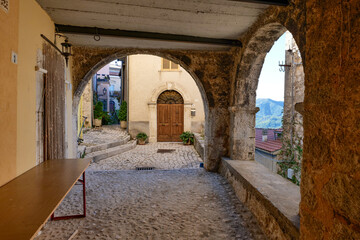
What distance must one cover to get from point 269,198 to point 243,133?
2.10m

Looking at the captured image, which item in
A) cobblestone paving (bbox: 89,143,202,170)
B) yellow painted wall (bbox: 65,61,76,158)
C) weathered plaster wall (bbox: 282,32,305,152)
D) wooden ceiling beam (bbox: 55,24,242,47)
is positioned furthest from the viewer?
→ weathered plaster wall (bbox: 282,32,305,152)

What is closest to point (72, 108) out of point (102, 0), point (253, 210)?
point (102, 0)

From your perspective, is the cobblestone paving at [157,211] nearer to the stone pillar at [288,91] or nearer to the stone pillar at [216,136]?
the stone pillar at [216,136]

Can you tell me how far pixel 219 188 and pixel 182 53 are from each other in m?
2.73

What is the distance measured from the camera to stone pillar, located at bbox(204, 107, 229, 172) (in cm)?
467

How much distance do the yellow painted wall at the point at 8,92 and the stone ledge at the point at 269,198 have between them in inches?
99.7

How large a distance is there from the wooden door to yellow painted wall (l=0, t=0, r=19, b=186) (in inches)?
343

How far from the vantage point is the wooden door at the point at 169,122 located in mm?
10914

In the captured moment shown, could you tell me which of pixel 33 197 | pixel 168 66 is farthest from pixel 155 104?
pixel 33 197

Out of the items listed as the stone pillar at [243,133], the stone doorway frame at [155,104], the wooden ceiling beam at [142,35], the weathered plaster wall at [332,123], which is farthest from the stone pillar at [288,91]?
the weathered plaster wall at [332,123]

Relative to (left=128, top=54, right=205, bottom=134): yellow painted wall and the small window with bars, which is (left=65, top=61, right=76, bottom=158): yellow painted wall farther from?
(left=128, top=54, right=205, bottom=134): yellow painted wall

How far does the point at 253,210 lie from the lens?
2.85m

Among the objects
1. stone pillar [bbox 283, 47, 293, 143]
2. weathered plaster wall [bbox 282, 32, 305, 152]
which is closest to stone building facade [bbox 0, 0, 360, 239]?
weathered plaster wall [bbox 282, 32, 305, 152]

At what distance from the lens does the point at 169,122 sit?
36.0 ft
